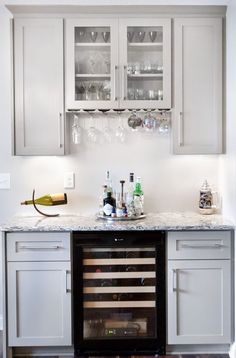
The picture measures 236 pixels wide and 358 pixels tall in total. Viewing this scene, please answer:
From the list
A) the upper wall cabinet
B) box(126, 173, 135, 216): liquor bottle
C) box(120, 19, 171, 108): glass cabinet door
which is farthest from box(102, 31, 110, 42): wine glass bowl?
box(126, 173, 135, 216): liquor bottle

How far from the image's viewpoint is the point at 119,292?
2.33m

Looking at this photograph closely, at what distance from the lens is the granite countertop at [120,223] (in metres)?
2.27

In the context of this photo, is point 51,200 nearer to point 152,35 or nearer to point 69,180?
point 69,180

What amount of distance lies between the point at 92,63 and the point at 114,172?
87 cm

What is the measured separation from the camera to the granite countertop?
2268mm

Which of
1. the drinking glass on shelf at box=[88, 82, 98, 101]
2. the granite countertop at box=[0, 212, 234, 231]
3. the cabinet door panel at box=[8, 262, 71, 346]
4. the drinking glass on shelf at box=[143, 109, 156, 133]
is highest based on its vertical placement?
the drinking glass on shelf at box=[88, 82, 98, 101]

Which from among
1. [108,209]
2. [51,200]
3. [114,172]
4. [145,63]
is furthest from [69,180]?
[145,63]

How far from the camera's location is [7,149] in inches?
110

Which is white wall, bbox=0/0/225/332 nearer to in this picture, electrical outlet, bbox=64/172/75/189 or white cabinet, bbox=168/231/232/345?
electrical outlet, bbox=64/172/75/189

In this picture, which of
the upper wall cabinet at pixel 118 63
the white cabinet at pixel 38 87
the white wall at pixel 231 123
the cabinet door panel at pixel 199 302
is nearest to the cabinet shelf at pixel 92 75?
the upper wall cabinet at pixel 118 63

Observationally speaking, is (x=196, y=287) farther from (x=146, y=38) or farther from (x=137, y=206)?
(x=146, y=38)

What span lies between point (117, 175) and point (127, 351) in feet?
4.30

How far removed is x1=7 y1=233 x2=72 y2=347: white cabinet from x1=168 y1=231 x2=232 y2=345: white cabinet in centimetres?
72

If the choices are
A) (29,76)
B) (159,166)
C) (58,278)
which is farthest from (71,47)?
(58,278)
